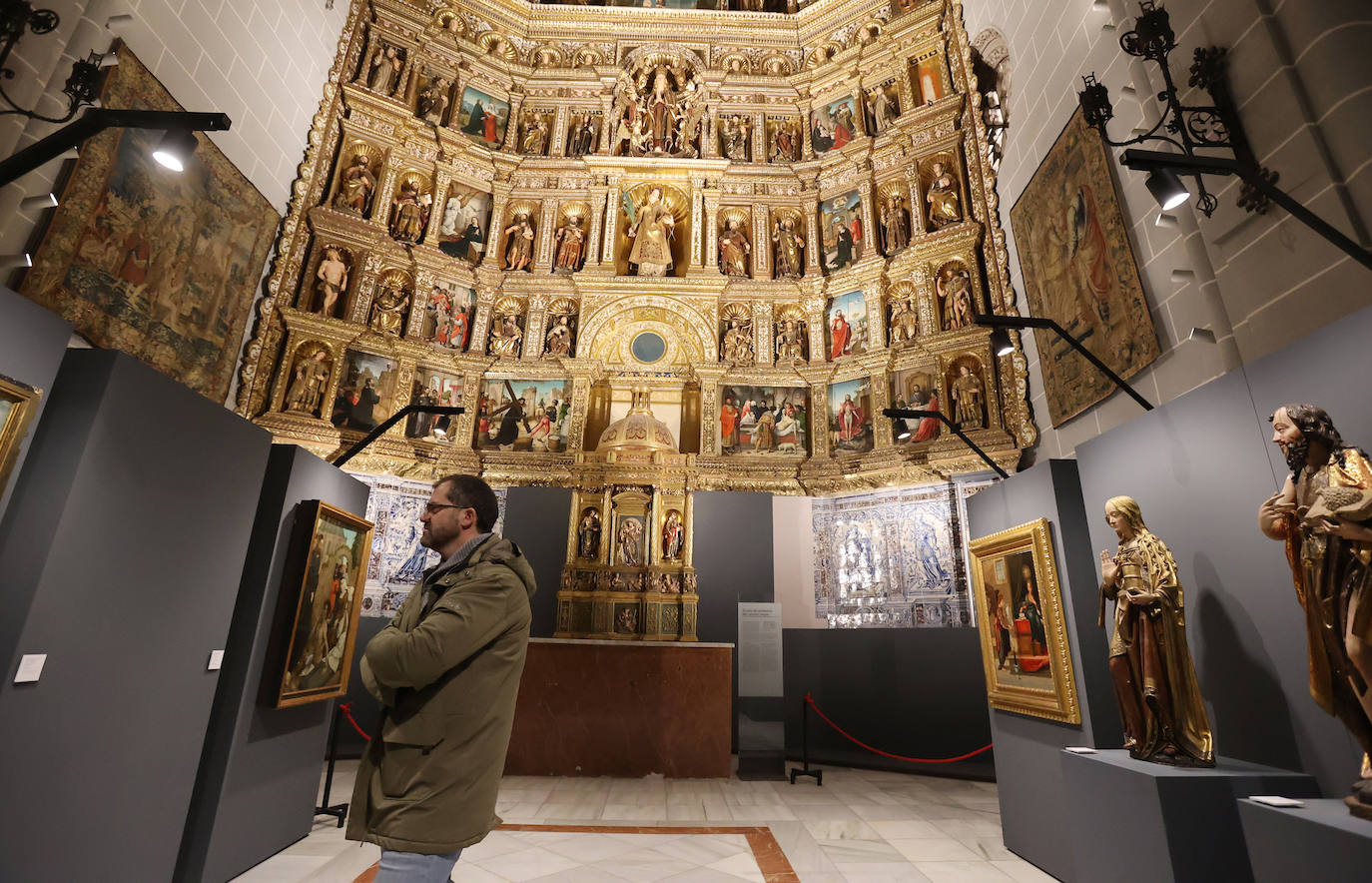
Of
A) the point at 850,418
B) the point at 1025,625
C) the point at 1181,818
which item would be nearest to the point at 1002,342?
the point at 1025,625

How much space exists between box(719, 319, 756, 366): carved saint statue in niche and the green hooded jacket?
1156cm

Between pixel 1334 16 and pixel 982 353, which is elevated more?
pixel 982 353

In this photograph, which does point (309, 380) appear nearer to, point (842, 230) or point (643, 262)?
point (643, 262)

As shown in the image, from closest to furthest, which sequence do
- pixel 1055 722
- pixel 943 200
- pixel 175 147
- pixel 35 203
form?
pixel 175 147
pixel 1055 722
pixel 35 203
pixel 943 200

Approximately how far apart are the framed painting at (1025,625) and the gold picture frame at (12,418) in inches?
289

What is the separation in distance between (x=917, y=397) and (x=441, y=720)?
436 inches

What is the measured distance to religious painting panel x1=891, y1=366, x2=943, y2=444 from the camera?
11273 mm

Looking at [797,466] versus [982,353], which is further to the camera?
[797,466]

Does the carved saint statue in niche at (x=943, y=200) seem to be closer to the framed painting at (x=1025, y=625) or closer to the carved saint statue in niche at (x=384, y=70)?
the framed painting at (x=1025, y=625)

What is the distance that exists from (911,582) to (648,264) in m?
8.97

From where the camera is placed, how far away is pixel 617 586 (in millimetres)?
10734

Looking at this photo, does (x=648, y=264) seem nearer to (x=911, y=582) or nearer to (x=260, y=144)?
(x=260, y=144)

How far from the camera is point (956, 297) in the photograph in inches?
449

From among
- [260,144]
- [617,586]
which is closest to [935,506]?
[617,586]
